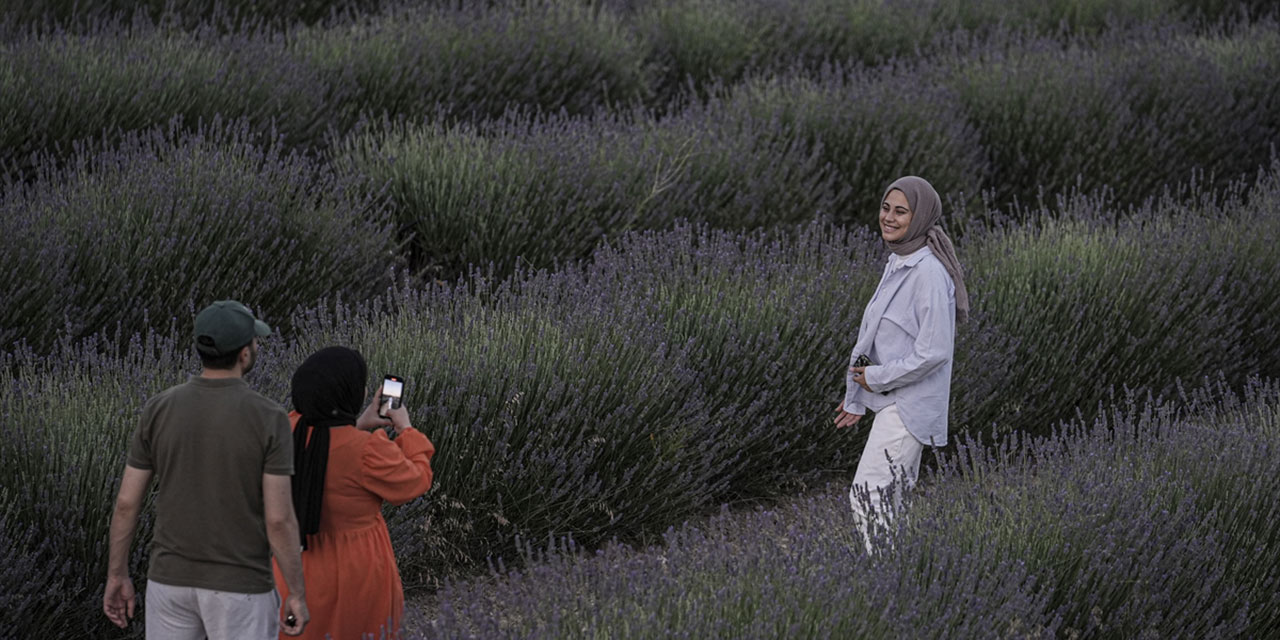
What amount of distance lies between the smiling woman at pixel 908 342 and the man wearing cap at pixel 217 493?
5.87 ft

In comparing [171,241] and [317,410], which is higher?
[317,410]

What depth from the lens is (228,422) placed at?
2.86m

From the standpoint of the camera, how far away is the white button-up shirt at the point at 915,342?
13.3ft

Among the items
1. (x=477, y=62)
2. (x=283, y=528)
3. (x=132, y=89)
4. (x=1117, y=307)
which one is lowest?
(x=283, y=528)

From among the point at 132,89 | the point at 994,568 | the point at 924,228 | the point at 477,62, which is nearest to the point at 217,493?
the point at 994,568

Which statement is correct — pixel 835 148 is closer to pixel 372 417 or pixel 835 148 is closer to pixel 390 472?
pixel 372 417

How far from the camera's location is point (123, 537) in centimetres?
297

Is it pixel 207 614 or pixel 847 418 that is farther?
pixel 847 418

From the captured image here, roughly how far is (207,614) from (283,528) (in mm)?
Result: 255

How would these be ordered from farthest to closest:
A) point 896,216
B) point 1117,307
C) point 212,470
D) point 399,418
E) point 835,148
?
point 835,148 < point 1117,307 < point 896,216 < point 399,418 < point 212,470

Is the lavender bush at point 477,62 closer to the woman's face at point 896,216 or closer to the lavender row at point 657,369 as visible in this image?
the lavender row at point 657,369

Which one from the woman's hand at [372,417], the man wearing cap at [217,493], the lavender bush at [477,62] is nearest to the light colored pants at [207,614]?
the man wearing cap at [217,493]

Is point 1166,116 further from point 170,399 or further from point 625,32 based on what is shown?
point 170,399

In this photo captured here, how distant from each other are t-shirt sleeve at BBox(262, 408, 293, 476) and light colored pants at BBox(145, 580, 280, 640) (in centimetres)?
28
